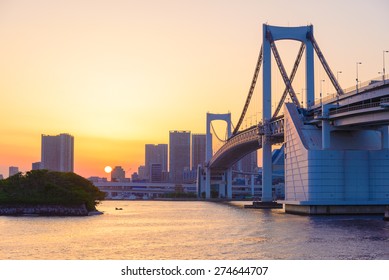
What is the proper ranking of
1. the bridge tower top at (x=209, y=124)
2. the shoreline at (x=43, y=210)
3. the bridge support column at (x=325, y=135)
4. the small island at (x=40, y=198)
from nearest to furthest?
the bridge support column at (x=325, y=135)
the shoreline at (x=43, y=210)
the small island at (x=40, y=198)
the bridge tower top at (x=209, y=124)

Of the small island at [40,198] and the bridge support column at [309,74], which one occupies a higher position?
the bridge support column at [309,74]

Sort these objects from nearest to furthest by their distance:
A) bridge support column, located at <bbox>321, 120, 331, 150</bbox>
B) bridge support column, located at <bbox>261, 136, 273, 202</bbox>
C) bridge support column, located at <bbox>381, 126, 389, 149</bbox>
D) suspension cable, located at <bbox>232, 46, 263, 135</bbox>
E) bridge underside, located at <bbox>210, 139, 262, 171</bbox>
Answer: bridge support column, located at <bbox>321, 120, 331, 150</bbox> → bridge support column, located at <bbox>381, 126, 389, 149</bbox> → bridge support column, located at <bbox>261, 136, 273, 202</bbox> → suspension cable, located at <bbox>232, 46, 263, 135</bbox> → bridge underside, located at <bbox>210, 139, 262, 171</bbox>

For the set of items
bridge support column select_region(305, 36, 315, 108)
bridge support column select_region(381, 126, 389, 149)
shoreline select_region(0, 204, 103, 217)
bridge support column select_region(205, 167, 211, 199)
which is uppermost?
bridge support column select_region(305, 36, 315, 108)

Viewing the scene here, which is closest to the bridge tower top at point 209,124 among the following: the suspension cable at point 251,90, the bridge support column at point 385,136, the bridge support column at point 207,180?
the bridge support column at point 207,180

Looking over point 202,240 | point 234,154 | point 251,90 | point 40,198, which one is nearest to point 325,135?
point 202,240

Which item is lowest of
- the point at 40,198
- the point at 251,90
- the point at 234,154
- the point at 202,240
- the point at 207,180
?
the point at 202,240

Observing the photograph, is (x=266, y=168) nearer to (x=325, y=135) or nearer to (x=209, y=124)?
(x=325, y=135)

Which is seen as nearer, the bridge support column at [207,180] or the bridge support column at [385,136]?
the bridge support column at [385,136]

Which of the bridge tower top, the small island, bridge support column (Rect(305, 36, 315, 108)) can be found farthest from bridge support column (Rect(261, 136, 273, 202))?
the bridge tower top

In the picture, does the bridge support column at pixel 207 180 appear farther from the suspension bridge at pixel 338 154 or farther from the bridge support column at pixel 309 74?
the suspension bridge at pixel 338 154

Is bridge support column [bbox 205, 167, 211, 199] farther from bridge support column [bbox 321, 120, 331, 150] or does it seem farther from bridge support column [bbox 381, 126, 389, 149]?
bridge support column [bbox 321, 120, 331, 150]
